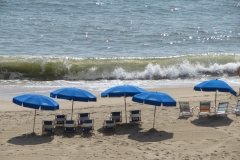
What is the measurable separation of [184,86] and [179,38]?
34.1 ft

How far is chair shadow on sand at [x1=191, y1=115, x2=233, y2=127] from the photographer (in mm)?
17109

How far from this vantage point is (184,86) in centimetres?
2386

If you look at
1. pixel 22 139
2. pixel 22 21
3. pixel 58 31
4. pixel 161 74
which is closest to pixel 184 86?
pixel 161 74

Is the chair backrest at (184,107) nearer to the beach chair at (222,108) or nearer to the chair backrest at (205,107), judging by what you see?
the chair backrest at (205,107)

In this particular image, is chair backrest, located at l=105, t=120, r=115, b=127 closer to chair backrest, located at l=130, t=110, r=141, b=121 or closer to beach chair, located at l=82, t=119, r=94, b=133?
beach chair, located at l=82, t=119, r=94, b=133

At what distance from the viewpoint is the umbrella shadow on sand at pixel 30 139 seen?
15.3 meters

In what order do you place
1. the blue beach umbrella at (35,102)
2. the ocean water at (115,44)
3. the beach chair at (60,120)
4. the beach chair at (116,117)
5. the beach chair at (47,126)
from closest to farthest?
the blue beach umbrella at (35,102) < the beach chair at (47,126) < the beach chair at (60,120) < the beach chair at (116,117) < the ocean water at (115,44)

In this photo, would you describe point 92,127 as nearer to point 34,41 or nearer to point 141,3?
point 34,41

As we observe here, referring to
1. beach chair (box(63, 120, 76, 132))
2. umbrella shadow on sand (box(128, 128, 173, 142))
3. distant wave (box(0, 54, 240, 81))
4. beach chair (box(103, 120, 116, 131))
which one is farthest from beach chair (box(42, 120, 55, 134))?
distant wave (box(0, 54, 240, 81))

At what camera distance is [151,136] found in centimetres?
1598

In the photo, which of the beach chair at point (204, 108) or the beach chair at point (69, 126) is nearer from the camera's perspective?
the beach chair at point (69, 126)

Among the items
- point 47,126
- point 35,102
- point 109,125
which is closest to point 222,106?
point 109,125

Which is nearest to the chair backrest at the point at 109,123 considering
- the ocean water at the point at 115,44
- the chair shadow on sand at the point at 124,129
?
the chair shadow on sand at the point at 124,129

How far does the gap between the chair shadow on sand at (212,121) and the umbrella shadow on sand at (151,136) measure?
1501mm
